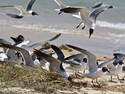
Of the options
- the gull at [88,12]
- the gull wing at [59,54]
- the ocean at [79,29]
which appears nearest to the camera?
the gull wing at [59,54]

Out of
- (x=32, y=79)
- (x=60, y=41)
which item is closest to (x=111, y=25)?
(x=60, y=41)

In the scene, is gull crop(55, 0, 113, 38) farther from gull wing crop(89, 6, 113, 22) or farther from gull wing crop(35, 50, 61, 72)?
gull wing crop(35, 50, 61, 72)

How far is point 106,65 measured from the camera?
8.41 m

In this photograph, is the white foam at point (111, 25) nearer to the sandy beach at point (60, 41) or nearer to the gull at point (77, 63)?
the sandy beach at point (60, 41)

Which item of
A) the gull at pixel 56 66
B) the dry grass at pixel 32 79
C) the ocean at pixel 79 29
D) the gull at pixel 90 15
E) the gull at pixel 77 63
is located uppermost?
the ocean at pixel 79 29

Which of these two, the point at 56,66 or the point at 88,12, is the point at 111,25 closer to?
the point at 88,12

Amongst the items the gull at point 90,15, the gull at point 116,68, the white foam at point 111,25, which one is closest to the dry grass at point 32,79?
the gull at point 116,68

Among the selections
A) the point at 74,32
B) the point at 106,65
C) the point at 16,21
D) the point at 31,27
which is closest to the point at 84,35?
the point at 74,32

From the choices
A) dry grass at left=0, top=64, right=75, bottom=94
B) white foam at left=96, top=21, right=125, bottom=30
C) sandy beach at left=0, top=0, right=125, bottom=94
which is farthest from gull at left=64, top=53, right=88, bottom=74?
white foam at left=96, top=21, right=125, bottom=30

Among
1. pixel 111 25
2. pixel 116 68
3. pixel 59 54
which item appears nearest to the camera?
pixel 59 54

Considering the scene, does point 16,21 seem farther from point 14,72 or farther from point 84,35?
point 14,72

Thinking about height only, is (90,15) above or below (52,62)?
above

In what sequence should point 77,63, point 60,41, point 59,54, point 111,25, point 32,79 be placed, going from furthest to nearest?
point 111,25 < point 60,41 < point 77,63 < point 59,54 < point 32,79

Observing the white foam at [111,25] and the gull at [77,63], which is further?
the white foam at [111,25]
